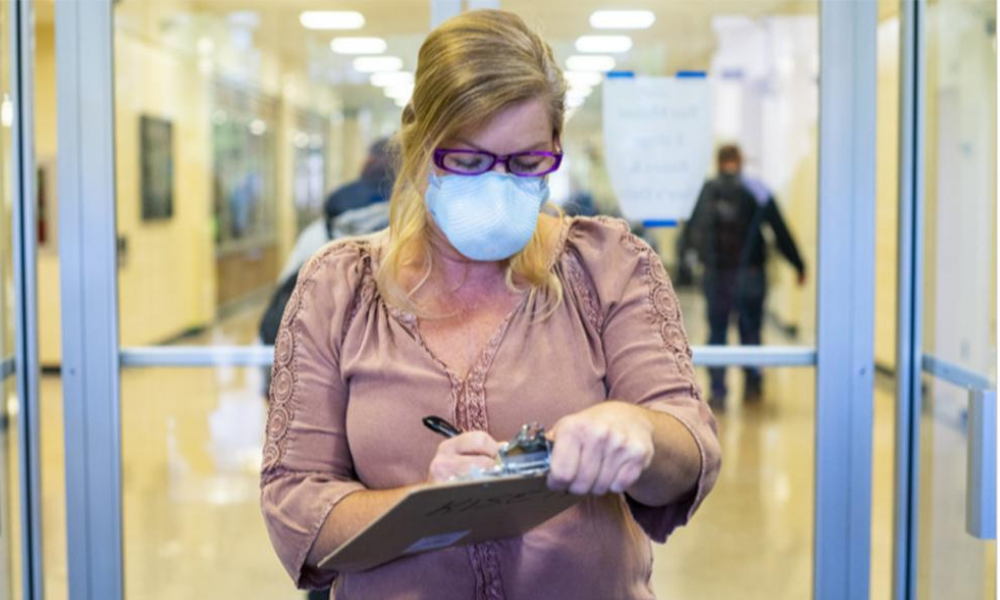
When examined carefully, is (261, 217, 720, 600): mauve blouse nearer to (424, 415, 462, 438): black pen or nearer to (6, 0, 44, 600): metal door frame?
(424, 415, 462, 438): black pen

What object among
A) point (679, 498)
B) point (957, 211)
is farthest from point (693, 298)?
point (679, 498)

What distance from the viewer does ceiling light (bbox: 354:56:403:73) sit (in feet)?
9.37

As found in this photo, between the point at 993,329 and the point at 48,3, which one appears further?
the point at 48,3

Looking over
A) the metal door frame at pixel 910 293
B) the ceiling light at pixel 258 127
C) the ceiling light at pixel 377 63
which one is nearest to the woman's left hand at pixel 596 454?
the metal door frame at pixel 910 293

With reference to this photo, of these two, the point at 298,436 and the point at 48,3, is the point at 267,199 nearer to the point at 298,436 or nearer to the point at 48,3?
the point at 48,3

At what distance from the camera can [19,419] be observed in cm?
246

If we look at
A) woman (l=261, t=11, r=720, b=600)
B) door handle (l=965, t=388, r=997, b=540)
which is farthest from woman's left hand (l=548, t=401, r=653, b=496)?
door handle (l=965, t=388, r=997, b=540)

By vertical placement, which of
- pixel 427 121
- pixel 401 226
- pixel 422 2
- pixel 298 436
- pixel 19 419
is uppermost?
pixel 422 2

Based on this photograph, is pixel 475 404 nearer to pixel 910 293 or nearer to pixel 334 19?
pixel 910 293

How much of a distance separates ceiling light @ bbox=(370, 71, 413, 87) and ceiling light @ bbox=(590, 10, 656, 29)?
443 mm

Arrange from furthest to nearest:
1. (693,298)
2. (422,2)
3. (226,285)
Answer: (226,285) < (693,298) < (422,2)

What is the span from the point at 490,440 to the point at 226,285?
668 centimetres

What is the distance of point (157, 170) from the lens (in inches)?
345

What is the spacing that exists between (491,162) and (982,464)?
3.85 ft
